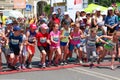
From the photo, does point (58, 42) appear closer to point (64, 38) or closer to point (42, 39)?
point (64, 38)

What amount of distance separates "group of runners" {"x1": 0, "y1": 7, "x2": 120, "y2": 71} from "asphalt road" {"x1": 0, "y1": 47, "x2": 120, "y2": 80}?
0.52m

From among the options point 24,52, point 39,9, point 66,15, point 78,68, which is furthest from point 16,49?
point 39,9

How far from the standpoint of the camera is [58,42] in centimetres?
1323

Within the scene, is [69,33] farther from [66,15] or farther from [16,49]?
[16,49]

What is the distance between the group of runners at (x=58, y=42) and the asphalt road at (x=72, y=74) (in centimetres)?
52

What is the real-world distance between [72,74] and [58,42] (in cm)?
164

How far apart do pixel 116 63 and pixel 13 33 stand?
3994mm

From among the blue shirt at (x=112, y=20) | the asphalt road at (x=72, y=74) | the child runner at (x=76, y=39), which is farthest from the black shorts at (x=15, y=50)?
the blue shirt at (x=112, y=20)

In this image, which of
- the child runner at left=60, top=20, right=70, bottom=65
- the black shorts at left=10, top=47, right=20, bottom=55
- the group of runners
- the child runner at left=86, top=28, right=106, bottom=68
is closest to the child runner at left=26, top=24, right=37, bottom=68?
the group of runners

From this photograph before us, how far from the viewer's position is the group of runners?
12477 millimetres

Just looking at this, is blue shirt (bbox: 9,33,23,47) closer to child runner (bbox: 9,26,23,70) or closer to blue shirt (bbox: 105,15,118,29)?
child runner (bbox: 9,26,23,70)

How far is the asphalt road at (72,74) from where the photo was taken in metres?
11.4

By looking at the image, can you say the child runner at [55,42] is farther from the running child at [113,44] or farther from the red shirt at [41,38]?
the running child at [113,44]

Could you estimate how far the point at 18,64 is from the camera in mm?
12570
